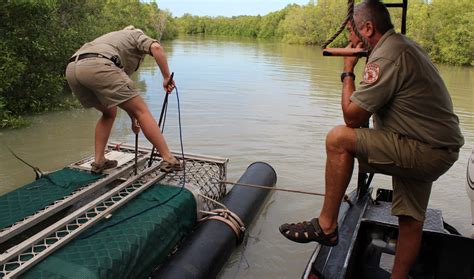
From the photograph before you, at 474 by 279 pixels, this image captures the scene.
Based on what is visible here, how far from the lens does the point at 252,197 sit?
5.04 metres

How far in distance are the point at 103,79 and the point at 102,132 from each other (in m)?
0.81

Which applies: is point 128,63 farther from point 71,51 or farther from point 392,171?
point 71,51

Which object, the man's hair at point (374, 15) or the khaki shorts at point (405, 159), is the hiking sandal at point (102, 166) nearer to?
the khaki shorts at point (405, 159)

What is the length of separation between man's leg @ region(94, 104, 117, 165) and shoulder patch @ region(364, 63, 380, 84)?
281 centimetres

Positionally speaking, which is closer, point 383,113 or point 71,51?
point 383,113

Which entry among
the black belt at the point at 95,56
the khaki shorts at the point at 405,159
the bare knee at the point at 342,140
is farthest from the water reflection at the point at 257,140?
the black belt at the point at 95,56

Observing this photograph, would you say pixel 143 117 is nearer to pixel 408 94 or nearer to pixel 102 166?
pixel 102 166

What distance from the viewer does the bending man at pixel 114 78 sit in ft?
13.1

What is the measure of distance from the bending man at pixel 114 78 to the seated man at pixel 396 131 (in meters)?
1.97

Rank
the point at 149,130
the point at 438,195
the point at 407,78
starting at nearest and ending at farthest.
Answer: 1. the point at 407,78
2. the point at 149,130
3. the point at 438,195

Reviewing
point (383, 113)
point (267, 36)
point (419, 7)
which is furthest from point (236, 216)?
point (267, 36)

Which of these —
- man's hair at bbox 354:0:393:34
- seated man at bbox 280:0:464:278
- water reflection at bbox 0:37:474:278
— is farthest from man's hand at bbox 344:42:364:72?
water reflection at bbox 0:37:474:278

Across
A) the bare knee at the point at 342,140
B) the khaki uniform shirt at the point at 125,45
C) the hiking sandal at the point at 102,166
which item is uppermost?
the khaki uniform shirt at the point at 125,45

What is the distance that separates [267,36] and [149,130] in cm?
8451
